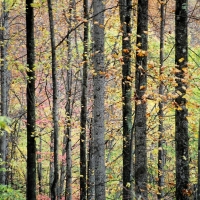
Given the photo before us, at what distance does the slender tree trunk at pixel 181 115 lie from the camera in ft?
21.1

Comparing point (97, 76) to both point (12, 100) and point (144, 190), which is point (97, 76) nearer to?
point (144, 190)

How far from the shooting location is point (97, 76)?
7.35 metres

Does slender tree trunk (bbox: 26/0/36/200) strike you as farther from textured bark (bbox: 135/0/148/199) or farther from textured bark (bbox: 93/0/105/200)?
textured bark (bbox: 135/0/148/199)

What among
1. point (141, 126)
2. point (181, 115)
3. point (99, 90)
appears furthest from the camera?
point (141, 126)

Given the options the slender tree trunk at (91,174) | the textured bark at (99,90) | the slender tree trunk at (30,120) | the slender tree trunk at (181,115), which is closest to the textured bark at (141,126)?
the textured bark at (99,90)

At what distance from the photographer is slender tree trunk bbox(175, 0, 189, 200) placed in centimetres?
642

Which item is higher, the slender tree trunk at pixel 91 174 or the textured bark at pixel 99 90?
the textured bark at pixel 99 90

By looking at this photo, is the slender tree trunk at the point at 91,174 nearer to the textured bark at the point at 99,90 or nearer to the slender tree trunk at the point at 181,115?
the textured bark at the point at 99,90

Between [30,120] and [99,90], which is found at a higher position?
[99,90]

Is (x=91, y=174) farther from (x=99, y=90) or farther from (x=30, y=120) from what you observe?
(x=99, y=90)

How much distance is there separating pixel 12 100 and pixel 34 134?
14.3 meters

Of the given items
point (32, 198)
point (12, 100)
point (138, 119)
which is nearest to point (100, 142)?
point (138, 119)

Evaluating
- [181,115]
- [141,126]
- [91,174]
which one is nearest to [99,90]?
[141,126]

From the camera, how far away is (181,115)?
21.3ft
